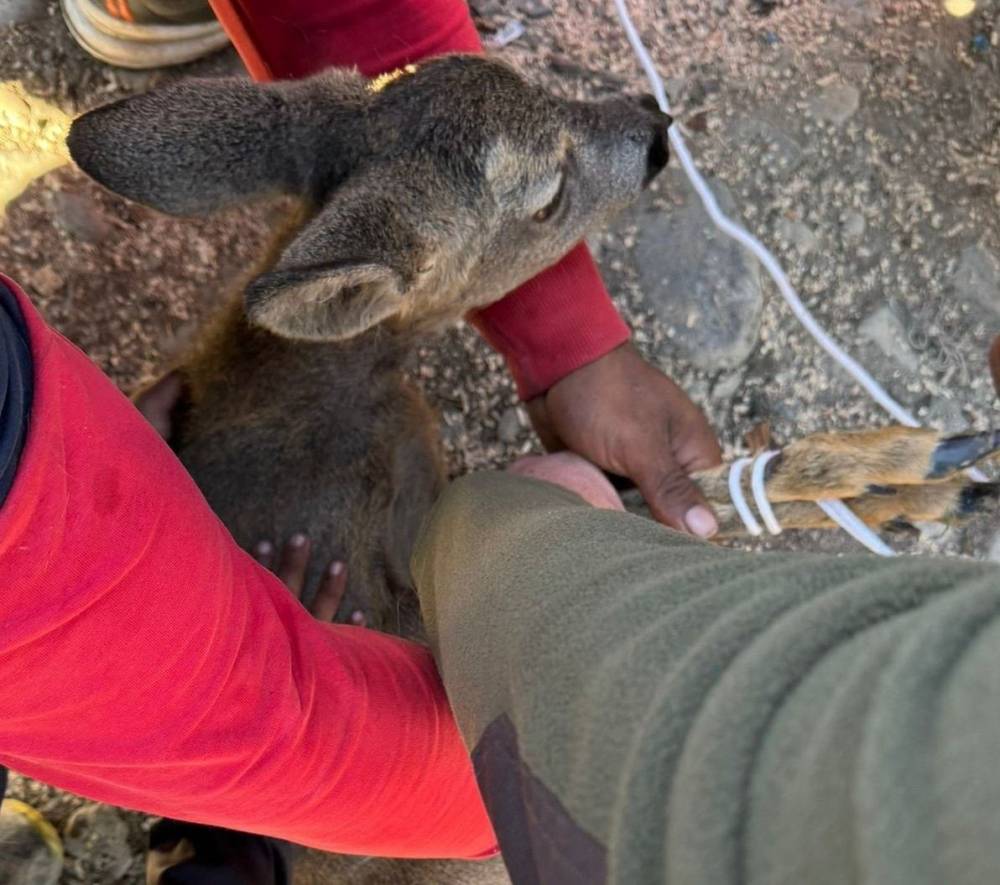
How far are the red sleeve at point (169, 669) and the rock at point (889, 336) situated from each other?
2.13m

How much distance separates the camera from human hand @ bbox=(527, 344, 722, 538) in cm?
251

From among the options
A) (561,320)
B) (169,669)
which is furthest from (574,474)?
(169,669)

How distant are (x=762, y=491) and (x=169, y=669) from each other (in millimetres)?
1352

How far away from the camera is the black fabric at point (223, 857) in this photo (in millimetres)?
2236

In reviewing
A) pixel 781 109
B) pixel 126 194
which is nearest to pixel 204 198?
pixel 126 194

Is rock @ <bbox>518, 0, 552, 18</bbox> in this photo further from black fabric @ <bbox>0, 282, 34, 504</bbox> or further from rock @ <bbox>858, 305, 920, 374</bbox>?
black fabric @ <bbox>0, 282, 34, 504</bbox>

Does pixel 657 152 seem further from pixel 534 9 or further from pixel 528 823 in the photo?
pixel 528 823

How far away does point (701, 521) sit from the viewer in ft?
7.43

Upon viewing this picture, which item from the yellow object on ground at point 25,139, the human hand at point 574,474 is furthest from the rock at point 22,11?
the human hand at point 574,474

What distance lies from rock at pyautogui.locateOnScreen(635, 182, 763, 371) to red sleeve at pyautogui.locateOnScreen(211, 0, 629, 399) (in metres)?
0.43

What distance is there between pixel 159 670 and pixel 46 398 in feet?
1.40

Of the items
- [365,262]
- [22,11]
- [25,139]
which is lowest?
[365,262]

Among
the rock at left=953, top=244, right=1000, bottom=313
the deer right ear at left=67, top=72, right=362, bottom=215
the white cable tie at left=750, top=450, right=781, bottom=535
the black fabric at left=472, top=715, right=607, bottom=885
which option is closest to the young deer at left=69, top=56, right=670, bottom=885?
the deer right ear at left=67, top=72, right=362, bottom=215

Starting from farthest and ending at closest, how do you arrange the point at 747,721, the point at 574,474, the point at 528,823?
1. the point at 574,474
2. the point at 528,823
3. the point at 747,721
